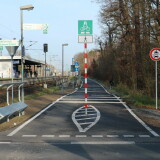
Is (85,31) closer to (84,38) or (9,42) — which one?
(84,38)

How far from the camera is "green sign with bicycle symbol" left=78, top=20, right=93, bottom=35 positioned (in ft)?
42.7

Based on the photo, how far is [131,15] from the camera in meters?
30.1

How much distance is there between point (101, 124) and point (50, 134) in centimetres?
242

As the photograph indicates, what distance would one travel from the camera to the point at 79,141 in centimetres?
796

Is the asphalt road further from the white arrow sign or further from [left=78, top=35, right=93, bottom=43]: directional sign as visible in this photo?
the white arrow sign

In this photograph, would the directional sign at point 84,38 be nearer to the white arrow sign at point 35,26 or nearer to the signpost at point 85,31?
the signpost at point 85,31

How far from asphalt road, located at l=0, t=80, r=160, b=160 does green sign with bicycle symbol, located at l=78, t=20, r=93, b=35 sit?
3.79 metres

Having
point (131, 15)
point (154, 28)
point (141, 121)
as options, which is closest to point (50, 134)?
point (141, 121)

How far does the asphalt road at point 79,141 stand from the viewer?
21.3 ft

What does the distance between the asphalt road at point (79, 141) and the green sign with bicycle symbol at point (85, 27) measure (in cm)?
379

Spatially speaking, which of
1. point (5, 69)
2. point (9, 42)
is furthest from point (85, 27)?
point (5, 69)

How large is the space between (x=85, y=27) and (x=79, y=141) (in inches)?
248

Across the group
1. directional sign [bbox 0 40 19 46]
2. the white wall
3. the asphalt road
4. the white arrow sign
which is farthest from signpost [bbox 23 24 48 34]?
the white wall

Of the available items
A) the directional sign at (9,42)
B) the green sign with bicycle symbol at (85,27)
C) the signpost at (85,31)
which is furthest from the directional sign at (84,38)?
the directional sign at (9,42)
